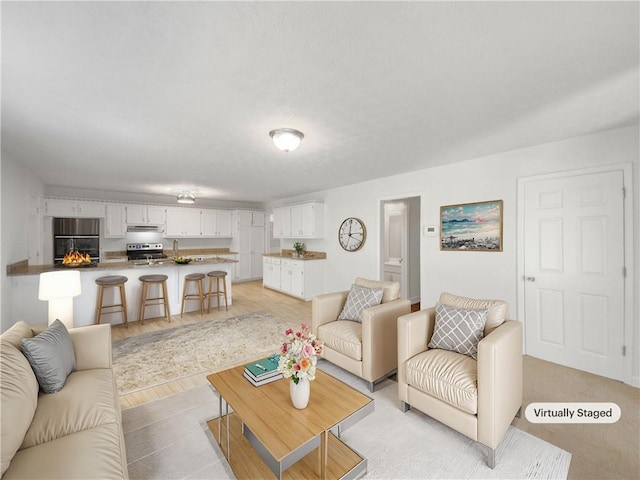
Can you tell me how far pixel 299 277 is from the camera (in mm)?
6086

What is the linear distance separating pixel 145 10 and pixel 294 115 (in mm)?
1266

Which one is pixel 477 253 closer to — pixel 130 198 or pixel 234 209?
pixel 234 209

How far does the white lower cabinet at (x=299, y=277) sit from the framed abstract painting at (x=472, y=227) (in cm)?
286

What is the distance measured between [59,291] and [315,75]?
9.56 ft

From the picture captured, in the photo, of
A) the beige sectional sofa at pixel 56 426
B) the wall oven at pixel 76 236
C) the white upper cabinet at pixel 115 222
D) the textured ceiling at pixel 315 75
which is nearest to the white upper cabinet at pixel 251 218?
the white upper cabinet at pixel 115 222

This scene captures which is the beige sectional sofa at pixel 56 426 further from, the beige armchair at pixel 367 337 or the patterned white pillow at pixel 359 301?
the patterned white pillow at pixel 359 301

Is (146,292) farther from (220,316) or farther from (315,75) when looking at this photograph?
(315,75)

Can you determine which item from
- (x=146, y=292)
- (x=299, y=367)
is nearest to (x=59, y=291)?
(x=146, y=292)

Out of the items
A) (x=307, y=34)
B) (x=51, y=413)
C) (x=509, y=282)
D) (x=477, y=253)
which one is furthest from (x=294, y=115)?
(x=509, y=282)

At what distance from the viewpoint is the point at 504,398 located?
1822 millimetres

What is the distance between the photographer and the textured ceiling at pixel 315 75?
4.28 feet

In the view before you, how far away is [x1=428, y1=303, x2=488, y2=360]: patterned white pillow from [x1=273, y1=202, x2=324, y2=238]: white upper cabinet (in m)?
4.08

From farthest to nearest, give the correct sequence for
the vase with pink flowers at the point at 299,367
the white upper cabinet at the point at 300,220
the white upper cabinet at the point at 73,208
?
the white upper cabinet at the point at 300,220 < the white upper cabinet at the point at 73,208 < the vase with pink flowers at the point at 299,367

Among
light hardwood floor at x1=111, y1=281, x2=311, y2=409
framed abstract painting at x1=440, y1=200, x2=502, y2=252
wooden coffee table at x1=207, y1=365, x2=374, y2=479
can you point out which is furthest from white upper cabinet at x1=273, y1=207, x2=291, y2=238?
wooden coffee table at x1=207, y1=365, x2=374, y2=479
